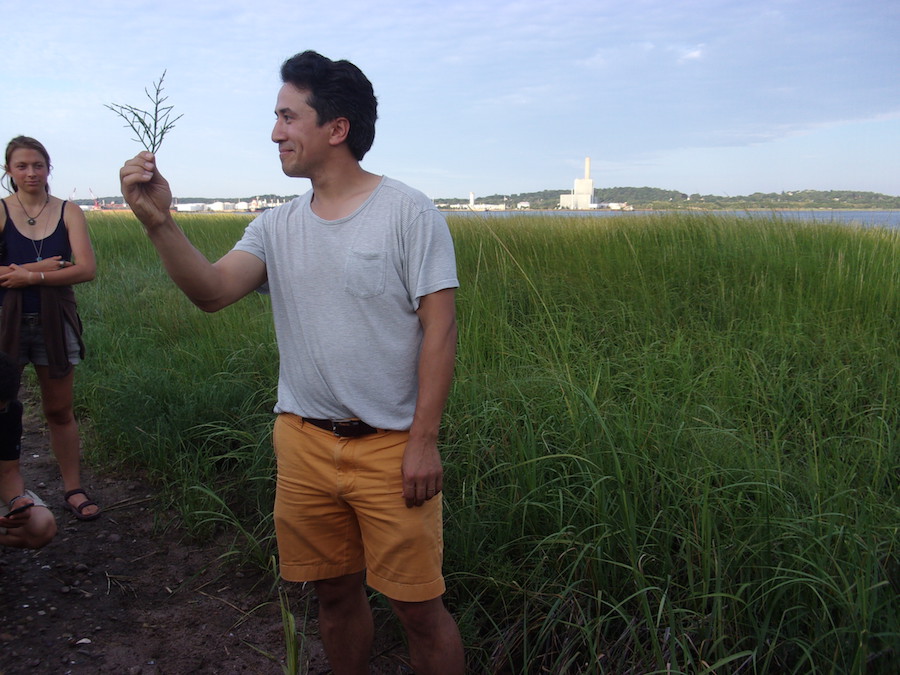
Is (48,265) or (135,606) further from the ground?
(48,265)

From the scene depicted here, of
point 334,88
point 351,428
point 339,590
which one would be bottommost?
point 339,590

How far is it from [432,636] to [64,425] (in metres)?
2.34

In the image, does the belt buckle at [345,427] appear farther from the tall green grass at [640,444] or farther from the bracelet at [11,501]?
the bracelet at [11,501]

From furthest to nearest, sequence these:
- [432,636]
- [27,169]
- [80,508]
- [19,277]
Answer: [80,508]
[27,169]
[19,277]
[432,636]

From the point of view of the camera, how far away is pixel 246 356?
13.8 ft

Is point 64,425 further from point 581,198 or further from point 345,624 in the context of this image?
point 581,198

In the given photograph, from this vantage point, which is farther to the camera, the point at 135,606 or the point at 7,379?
the point at 135,606

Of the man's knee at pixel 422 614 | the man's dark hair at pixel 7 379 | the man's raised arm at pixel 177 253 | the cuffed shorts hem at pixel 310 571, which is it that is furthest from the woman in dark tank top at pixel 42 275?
the man's knee at pixel 422 614

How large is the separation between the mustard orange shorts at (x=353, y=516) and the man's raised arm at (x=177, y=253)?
0.38 meters

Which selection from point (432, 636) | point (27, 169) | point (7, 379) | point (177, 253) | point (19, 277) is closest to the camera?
point (177, 253)

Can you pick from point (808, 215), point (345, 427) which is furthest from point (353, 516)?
point (808, 215)

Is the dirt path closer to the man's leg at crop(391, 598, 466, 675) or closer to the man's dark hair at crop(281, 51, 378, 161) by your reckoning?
the man's leg at crop(391, 598, 466, 675)

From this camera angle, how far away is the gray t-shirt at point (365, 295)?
162 centimetres

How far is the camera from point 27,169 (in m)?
3.06
